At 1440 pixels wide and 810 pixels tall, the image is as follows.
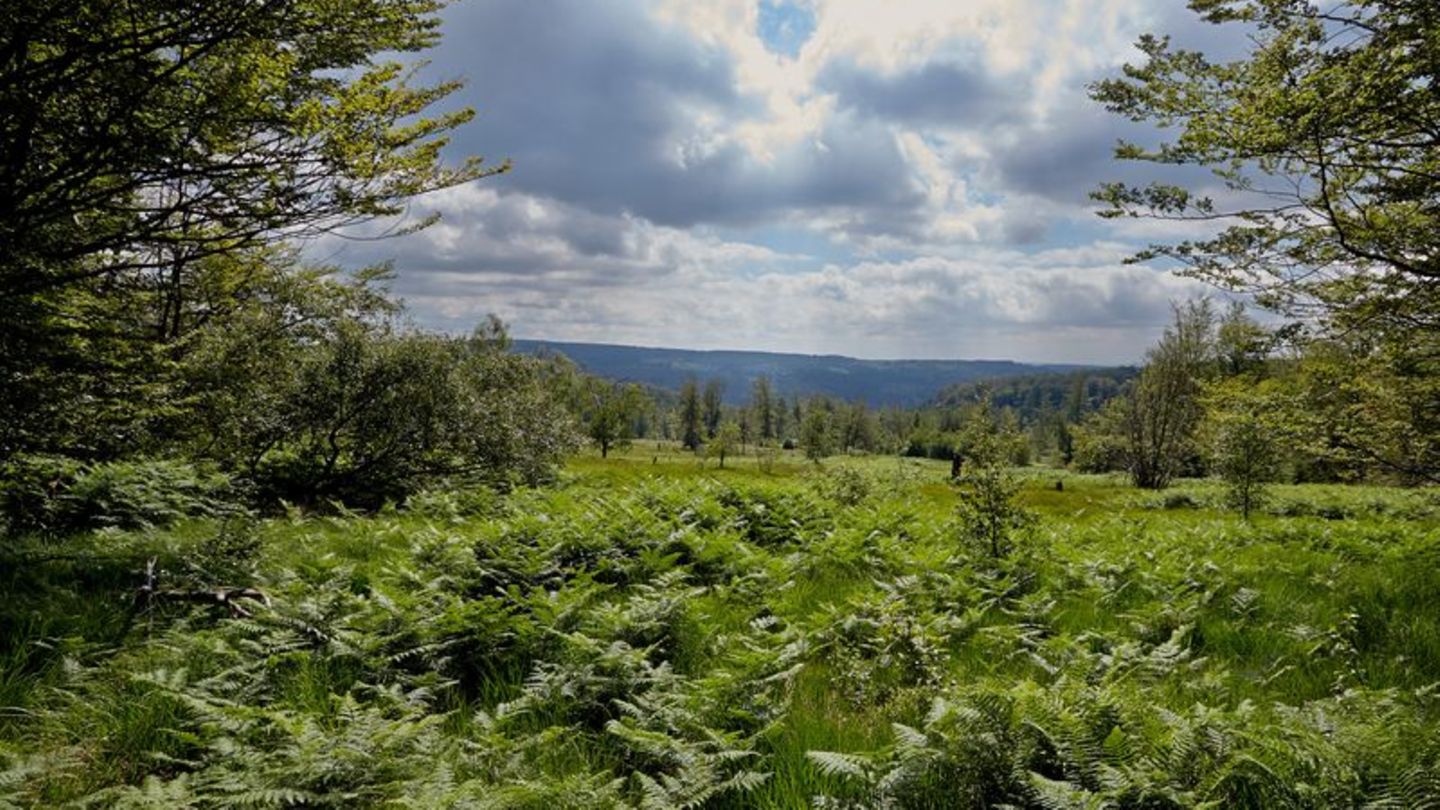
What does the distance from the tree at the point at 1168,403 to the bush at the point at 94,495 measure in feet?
159

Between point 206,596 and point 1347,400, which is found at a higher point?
point 1347,400

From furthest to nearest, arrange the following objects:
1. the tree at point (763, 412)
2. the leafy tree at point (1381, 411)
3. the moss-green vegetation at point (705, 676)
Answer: the tree at point (763, 412)
the leafy tree at point (1381, 411)
the moss-green vegetation at point (705, 676)

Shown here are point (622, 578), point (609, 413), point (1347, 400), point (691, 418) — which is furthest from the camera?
point (691, 418)

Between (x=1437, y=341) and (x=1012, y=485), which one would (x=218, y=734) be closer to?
(x=1012, y=485)

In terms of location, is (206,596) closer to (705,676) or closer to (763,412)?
(705,676)

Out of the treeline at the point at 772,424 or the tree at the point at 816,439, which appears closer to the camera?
the tree at the point at 816,439

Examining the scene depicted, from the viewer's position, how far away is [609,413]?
7844 centimetres

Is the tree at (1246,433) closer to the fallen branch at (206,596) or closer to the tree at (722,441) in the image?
the fallen branch at (206,596)

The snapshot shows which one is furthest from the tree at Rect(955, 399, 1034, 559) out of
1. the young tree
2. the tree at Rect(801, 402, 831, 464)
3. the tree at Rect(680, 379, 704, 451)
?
the young tree

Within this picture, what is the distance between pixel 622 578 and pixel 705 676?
3428 millimetres

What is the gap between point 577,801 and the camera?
3.30 m

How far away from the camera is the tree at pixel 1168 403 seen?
43562 millimetres

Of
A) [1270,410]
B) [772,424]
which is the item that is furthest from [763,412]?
[1270,410]

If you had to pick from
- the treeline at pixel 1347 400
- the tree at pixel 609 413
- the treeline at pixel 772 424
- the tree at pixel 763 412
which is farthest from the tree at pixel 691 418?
the treeline at pixel 1347 400
